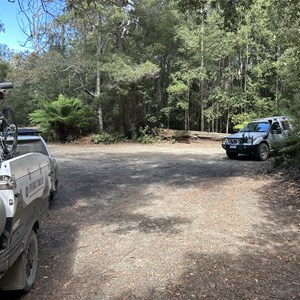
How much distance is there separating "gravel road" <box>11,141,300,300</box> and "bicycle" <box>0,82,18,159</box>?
58.4 inches

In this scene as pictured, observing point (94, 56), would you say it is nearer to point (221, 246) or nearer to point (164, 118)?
point (164, 118)

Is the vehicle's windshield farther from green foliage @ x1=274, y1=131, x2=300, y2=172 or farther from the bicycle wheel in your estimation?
the bicycle wheel

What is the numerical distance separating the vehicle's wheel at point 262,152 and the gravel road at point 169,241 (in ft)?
13.6

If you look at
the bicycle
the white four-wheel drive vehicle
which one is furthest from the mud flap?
the white four-wheel drive vehicle

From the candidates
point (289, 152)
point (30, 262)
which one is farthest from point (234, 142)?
point (30, 262)

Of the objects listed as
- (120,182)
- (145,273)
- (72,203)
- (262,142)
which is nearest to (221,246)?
(145,273)

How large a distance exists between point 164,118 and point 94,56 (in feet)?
28.1

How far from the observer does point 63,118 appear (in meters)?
22.2

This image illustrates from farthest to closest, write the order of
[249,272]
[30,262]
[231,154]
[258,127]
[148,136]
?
[148,136], [258,127], [231,154], [249,272], [30,262]

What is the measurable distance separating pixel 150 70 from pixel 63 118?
6.00 metres

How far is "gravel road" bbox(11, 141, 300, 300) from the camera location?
12.9 ft

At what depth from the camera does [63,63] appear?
22734mm

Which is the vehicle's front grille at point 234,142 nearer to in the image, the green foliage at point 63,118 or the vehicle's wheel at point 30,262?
the green foliage at point 63,118

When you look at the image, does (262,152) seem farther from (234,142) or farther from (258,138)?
(234,142)
